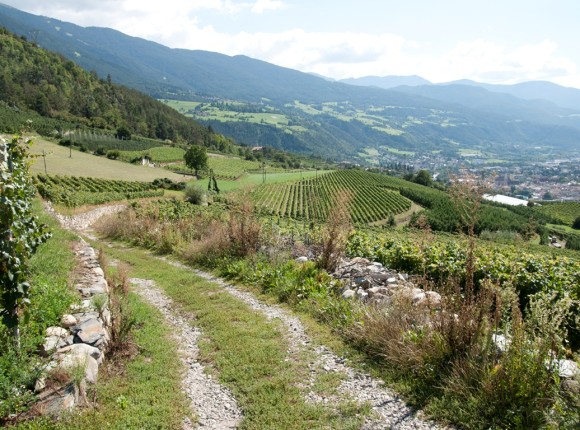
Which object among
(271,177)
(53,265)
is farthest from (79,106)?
(53,265)

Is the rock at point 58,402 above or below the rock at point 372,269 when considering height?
below

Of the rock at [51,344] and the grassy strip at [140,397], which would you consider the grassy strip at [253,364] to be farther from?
the rock at [51,344]

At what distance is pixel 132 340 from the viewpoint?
6512mm

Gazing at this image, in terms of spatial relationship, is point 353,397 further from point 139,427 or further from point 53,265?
point 53,265

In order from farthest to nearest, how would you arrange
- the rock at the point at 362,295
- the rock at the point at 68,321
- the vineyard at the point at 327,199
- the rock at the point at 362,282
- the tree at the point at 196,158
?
the tree at the point at 196,158
the vineyard at the point at 327,199
the rock at the point at 362,282
the rock at the point at 362,295
the rock at the point at 68,321

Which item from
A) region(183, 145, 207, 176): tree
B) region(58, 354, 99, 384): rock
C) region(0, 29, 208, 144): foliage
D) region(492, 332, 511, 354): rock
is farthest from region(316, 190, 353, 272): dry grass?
region(0, 29, 208, 144): foliage

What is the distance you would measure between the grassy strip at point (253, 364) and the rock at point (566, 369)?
91.9 inches

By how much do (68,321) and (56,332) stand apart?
0.37m

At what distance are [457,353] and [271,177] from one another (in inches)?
4104

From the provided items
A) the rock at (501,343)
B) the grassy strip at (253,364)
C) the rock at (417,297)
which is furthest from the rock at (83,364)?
the rock at (501,343)

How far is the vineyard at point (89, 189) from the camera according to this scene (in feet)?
129

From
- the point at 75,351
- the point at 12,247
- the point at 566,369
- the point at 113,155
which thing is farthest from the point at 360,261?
the point at 113,155

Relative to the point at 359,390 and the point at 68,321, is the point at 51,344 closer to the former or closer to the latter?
the point at 68,321

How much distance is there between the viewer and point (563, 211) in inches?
3851
